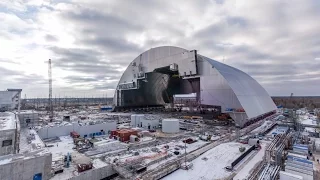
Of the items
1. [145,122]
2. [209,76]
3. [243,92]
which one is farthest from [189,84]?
[145,122]

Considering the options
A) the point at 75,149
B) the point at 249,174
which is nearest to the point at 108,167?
the point at 75,149

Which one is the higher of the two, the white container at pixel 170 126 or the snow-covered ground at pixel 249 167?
the white container at pixel 170 126

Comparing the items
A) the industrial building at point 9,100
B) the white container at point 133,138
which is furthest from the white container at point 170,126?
the industrial building at point 9,100

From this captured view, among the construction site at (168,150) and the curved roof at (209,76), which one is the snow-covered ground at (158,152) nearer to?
the construction site at (168,150)

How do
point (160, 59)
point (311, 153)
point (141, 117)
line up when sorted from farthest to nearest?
point (160, 59)
point (141, 117)
point (311, 153)

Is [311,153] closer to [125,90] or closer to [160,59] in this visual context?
[160,59]

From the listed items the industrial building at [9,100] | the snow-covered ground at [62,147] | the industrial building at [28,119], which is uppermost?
the industrial building at [9,100]
